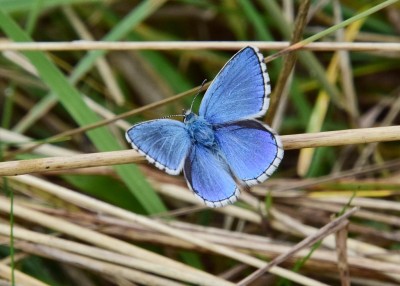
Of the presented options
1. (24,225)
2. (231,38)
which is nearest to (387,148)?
(231,38)

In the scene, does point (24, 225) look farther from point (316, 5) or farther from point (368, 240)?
point (316, 5)

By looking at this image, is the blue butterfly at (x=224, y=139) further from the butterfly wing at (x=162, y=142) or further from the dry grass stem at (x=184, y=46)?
the dry grass stem at (x=184, y=46)

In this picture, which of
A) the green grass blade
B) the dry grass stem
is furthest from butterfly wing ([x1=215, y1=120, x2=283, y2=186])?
the green grass blade

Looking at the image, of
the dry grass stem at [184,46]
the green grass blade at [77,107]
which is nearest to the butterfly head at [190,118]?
the dry grass stem at [184,46]

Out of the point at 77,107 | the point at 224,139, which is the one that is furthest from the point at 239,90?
the point at 77,107

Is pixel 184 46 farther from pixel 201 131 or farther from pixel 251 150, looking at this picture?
pixel 251 150
